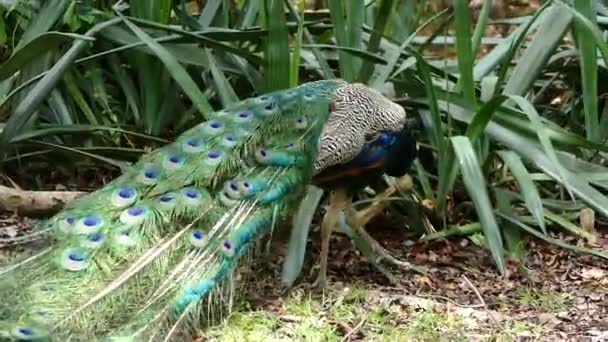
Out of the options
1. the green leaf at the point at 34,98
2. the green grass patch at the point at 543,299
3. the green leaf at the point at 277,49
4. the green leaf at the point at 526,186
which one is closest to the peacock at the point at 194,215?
the green leaf at the point at 277,49

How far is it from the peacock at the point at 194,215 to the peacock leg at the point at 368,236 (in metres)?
0.15

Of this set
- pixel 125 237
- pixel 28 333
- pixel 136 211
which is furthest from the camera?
pixel 136 211

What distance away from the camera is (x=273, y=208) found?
134 inches

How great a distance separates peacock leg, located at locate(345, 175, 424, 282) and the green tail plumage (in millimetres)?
401

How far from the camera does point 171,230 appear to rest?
3184 mm

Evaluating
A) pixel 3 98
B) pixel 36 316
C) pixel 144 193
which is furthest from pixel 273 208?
pixel 3 98

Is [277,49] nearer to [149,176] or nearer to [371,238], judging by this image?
[371,238]

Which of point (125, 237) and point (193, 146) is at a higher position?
point (193, 146)

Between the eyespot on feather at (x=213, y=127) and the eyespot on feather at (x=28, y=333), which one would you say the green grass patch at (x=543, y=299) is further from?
the eyespot on feather at (x=28, y=333)

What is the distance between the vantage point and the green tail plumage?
281cm

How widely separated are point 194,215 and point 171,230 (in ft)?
0.30

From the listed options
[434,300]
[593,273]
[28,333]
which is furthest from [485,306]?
[28,333]

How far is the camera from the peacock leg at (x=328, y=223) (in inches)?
144

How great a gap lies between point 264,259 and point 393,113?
27.2 inches
